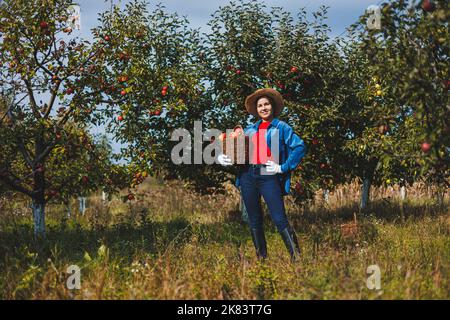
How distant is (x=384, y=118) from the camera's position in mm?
4805

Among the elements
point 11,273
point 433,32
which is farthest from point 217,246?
point 433,32

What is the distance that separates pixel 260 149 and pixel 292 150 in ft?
1.20

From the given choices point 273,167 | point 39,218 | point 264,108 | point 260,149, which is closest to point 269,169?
point 273,167

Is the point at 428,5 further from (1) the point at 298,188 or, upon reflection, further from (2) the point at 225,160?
(1) the point at 298,188

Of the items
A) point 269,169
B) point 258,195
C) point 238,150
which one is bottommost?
point 258,195

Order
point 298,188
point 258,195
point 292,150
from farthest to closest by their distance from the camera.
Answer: point 298,188 < point 258,195 < point 292,150

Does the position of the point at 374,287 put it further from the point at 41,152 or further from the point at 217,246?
the point at 41,152

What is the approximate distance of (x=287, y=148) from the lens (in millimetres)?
5633

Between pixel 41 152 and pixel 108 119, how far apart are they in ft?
3.90

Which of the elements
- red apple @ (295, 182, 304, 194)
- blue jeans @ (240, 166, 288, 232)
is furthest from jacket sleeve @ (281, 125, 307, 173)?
red apple @ (295, 182, 304, 194)

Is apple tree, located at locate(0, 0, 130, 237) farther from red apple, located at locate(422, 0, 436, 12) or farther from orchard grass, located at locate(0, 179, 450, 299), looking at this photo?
A: red apple, located at locate(422, 0, 436, 12)

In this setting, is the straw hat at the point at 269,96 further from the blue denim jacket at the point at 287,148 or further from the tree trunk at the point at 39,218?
the tree trunk at the point at 39,218

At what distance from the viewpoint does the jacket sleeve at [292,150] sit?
17.8 ft

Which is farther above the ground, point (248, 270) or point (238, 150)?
point (238, 150)
